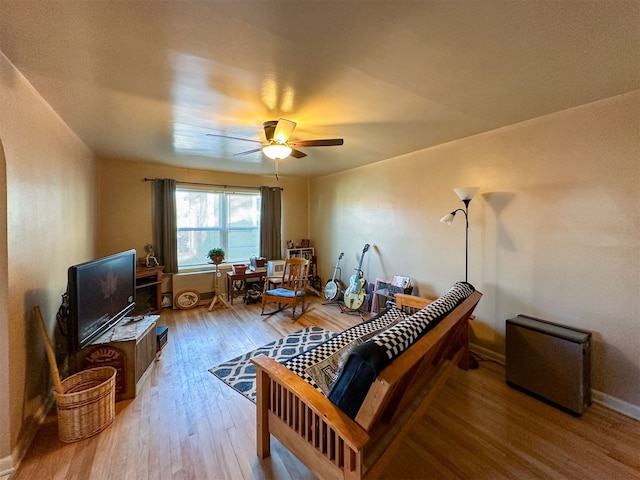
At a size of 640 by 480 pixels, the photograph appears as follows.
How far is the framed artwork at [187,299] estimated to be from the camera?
439 centimetres

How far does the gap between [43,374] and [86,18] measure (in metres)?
2.38

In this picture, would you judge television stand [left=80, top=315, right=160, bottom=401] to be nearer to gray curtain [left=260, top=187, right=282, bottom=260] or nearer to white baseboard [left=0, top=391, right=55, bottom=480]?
white baseboard [left=0, top=391, right=55, bottom=480]

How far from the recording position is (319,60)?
153cm

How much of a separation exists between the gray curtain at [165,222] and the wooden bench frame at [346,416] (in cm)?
348

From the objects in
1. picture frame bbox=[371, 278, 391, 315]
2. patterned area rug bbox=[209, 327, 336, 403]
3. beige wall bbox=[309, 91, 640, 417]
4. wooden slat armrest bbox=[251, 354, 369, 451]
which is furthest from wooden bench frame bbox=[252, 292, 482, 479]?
picture frame bbox=[371, 278, 391, 315]

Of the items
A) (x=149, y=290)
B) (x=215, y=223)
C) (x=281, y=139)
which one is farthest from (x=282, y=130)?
(x=149, y=290)

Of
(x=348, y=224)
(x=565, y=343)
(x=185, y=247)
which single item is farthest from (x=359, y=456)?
(x=185, y=247)

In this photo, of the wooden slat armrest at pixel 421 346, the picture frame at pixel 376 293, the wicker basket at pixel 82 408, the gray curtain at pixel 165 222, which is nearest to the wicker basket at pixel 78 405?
the wicker basket at pixel 82 408

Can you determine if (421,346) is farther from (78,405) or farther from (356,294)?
(356,294)

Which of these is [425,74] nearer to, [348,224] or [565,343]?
[565,343]

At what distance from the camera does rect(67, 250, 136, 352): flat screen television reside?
1797mm

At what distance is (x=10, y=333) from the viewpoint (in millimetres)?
1543

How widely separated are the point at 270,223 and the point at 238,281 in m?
1.25

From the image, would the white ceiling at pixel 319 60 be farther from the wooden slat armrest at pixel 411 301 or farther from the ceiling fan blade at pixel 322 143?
the wooden slat armrest at pixel 411 301
